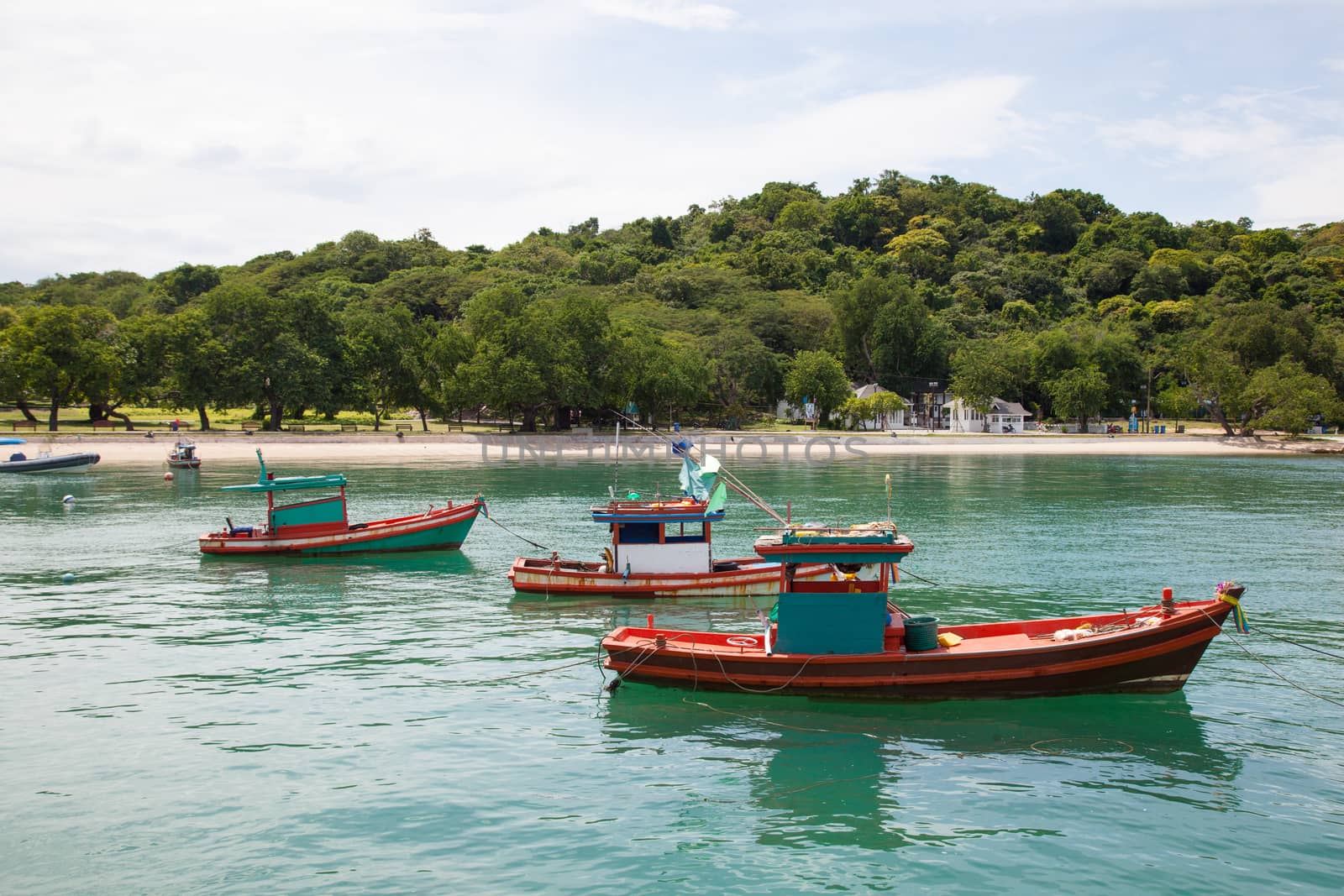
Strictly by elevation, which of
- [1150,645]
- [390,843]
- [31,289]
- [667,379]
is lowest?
[390,843]

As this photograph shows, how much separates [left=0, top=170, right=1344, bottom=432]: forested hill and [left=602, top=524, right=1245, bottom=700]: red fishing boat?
220 feet

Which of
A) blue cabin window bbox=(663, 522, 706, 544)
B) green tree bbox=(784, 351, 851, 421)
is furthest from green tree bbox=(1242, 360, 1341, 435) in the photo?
blue cabin window bbox=(663, 522, 706, 544)

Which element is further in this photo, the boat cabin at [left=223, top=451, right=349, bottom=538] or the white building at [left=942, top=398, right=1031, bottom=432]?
the white building at [left=942, top=398, right=1031, bottom=432]

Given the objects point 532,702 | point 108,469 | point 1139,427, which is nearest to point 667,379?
point 108,469

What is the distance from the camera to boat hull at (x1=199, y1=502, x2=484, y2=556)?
35.7m

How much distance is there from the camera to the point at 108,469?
6906cm

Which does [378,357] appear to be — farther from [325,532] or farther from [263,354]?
[325,532]

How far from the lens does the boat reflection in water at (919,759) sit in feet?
47.3

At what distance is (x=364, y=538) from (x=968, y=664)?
80.4ft

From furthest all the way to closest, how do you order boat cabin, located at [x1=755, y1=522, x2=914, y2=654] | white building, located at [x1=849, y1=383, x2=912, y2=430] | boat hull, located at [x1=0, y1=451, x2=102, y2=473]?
white building, located at [x1=849, y1=383, x2=912, y2=430] < boat hull, located at [x1=0, y1=451, x2=102, y2=473] < boat cabin, located at [x1=755, y1=522, x2=914, y2=654]

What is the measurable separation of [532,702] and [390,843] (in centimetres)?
595

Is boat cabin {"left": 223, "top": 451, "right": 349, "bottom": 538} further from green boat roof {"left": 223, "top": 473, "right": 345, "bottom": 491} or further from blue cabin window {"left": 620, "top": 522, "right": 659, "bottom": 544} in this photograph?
blue cabin window {"left": 620, "top": 522, "right": 659, "bottom": 544}

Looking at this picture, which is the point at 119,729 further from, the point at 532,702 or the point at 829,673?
the point at 829,673

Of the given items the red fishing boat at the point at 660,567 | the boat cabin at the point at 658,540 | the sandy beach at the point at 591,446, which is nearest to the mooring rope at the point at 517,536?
the red fishing boat at the point at 660,567
